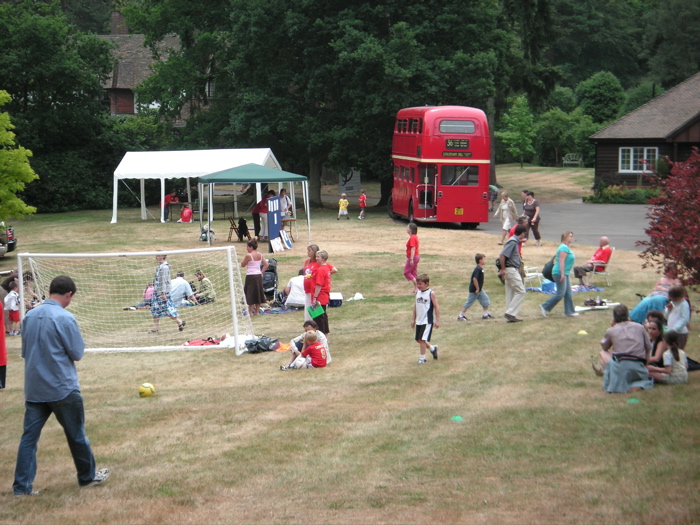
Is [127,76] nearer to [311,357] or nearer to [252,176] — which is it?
[252,176]

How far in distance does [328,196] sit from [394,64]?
15682 millimetres

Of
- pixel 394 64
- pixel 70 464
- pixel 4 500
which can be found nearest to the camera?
pixel 4 500

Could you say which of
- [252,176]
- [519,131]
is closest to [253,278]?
[252,176]

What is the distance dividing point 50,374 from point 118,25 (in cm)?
7522

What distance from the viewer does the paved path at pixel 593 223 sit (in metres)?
28.1

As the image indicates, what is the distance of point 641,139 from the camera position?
4525 cm

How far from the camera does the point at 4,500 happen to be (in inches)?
A: 277

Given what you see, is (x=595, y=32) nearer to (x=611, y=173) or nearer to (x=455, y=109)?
(x=611, y=173)

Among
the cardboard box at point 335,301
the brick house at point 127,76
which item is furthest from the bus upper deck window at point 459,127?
the brick house at point 127,76

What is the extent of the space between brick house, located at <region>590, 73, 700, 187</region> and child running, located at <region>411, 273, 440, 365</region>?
3457 centimetres

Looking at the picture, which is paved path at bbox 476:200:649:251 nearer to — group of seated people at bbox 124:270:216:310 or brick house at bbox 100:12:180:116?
group of seated people at bbox 124:270:216:310

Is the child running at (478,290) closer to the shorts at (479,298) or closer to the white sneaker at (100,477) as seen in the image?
the shorts at (479,298)

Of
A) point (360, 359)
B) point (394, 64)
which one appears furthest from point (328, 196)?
point (360, 359)

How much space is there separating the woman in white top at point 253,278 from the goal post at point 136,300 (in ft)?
0.89
